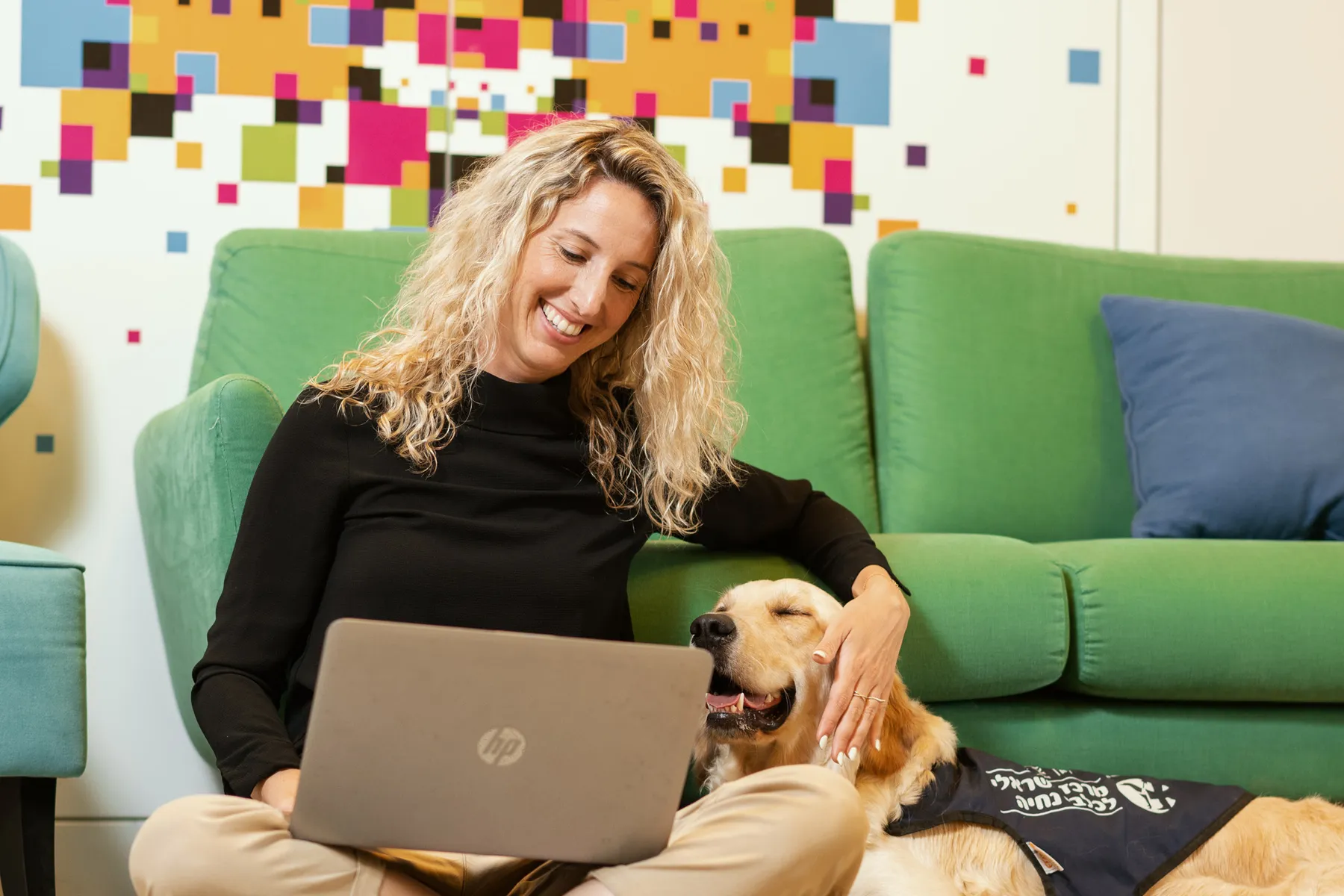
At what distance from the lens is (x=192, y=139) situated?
100.0 inches

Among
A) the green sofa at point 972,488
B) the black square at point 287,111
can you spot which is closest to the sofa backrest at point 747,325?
the green sofa at point 972,488

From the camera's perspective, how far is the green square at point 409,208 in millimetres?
2623

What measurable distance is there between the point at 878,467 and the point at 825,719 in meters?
1.10

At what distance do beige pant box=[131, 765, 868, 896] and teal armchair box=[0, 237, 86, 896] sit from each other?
0.41m

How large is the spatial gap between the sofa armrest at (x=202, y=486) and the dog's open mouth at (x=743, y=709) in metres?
0.66

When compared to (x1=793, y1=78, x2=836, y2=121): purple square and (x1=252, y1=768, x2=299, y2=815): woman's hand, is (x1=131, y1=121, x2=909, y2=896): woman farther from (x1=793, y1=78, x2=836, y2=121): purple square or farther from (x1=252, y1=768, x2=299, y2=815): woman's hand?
(x1=793, y1=78, x2=836, y2=121): purple square

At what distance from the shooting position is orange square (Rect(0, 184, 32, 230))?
248 centimetres

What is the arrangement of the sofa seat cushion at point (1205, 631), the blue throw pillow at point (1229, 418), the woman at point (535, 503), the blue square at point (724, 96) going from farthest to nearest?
the blue square at point (724, 96)
the blue throw pillow at point (1229, 418)
the sofa seat cushion at point (1205, 631)
the woman at point (535, 503)

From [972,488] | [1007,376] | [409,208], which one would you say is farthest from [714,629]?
[409,208]

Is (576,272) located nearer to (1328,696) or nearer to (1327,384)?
(1328,696)

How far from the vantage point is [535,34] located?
8.77 feet

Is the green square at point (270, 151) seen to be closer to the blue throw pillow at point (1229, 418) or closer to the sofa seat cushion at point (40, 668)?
the sofa seat cushion at point (40, 668)

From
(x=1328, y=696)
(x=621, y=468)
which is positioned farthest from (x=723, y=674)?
(x=1328, y=696)

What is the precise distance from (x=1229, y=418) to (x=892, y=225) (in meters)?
0.88
